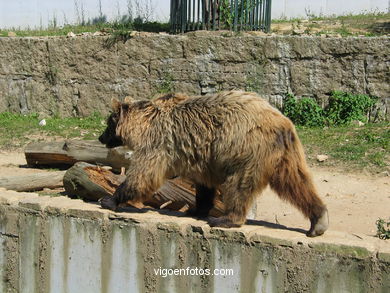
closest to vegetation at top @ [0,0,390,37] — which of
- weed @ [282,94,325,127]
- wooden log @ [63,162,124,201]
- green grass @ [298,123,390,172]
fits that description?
weed @ [282,94,325,127]

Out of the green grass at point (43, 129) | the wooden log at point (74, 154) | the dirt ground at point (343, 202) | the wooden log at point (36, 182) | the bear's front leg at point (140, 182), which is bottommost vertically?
the dirt ground at point (343, 202)

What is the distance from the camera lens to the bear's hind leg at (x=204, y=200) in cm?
646

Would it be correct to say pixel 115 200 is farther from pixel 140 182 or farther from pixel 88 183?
pixel 88 183

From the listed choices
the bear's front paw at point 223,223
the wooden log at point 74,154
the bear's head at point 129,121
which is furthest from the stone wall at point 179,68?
the bear's front paw at point 223,223

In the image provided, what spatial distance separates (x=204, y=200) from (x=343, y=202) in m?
3.00

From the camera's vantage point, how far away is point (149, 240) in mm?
6086

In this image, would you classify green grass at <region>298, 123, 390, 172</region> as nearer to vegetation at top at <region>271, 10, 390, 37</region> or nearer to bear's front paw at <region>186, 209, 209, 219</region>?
vegetation at top at <region>271, 10, 390, 37</region>

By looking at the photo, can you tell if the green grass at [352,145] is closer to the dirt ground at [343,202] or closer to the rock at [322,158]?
the rock at [322,158]

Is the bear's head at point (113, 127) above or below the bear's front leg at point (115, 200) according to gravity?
above

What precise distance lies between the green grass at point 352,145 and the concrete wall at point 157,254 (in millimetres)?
4471

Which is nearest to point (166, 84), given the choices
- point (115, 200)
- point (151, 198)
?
point (151, 198)

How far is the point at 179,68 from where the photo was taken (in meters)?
12.8

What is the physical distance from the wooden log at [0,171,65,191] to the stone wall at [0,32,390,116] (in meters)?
4.60

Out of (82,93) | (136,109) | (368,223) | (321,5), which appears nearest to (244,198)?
(136,109)
